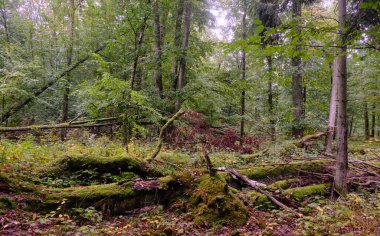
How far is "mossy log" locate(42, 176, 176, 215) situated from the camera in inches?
157

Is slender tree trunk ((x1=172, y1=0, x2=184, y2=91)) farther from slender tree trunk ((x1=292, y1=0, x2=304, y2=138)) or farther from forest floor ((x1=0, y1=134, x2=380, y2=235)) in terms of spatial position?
forest floor ((x1=0, y1=134, x2=380, y2=235))

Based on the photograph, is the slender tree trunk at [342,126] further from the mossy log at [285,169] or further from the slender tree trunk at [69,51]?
the slender tree trunk at [69,51]

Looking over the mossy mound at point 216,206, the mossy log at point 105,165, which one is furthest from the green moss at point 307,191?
the mossy log at point 105,165

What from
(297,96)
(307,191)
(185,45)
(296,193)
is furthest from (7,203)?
(297,96)

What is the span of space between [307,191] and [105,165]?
5052 millimetres

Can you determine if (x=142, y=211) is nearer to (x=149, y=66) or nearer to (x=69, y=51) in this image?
(x=149, y=66)

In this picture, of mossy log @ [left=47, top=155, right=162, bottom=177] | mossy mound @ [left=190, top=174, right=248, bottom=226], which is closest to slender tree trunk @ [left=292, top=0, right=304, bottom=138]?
mossy mound @ [left=190, top=174, right=248, bottom=226]

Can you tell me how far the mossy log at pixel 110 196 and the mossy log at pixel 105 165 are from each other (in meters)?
0.71

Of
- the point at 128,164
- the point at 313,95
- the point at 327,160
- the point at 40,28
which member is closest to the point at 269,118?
→ the point at 313,95

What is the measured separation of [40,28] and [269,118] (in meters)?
15.0

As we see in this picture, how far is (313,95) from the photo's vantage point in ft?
52.3

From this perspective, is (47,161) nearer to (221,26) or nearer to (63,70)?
(63,70)

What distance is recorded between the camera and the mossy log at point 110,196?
3.98 m

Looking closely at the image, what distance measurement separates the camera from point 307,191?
19.1ft
